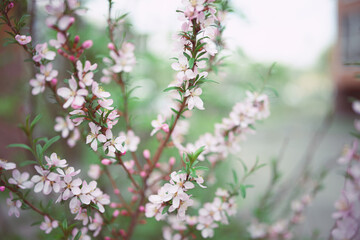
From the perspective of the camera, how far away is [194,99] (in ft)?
Result: 3.19

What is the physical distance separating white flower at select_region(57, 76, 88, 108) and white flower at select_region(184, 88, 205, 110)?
36 cm

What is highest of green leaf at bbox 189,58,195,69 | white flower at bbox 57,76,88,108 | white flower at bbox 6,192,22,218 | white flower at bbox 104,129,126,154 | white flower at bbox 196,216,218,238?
green leaf at bbox 189,58,195,69

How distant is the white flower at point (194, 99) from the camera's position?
0.95 metres

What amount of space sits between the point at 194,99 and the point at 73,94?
1.43ft

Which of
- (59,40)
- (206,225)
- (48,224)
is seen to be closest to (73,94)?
(59,40)

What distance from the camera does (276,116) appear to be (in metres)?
14.1

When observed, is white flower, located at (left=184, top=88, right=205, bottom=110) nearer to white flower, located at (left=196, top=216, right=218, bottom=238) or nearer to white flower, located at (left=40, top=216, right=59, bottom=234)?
white flower, located at (left=196, top=216, right=218, bottom=238)

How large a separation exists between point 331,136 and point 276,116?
5805 millimetres

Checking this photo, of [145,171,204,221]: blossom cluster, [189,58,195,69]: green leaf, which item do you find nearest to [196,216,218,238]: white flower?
[145,171,204,221]: blossom cluster

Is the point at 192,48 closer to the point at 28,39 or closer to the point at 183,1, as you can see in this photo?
the point at 183,1

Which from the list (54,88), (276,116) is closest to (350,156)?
(54,88)

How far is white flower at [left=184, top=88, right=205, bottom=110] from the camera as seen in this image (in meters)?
0.95

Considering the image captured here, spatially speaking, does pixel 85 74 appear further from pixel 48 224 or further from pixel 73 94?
pixel 48 224

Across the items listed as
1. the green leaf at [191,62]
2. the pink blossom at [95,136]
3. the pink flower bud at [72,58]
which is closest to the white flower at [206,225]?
the pink blossom at [95,136]
